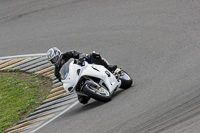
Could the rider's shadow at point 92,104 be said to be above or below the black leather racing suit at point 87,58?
below

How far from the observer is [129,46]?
13320mm

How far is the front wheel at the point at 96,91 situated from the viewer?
9.27 metres

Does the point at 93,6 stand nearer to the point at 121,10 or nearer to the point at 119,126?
the point at 121,10

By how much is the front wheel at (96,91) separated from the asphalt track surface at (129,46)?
0.58 feet

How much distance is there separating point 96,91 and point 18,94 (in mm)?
4175

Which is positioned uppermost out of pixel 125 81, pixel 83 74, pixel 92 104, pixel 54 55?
pixel 54 55

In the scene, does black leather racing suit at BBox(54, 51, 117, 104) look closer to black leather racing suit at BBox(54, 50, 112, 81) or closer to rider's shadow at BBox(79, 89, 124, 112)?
black leather racing suit at BBox(54, 50, 112, 81)

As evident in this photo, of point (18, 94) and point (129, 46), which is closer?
point (18, 94)

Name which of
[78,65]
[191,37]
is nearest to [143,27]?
[191,37]

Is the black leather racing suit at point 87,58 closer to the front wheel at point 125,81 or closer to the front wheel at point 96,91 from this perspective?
the front wheel at point 125,81

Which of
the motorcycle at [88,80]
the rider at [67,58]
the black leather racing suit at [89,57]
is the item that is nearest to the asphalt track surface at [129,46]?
the motorcycle at [88,80]

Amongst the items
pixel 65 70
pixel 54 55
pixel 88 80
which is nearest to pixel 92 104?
pixel 88 80

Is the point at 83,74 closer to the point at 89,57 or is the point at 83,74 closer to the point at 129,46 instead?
the point at 89,57

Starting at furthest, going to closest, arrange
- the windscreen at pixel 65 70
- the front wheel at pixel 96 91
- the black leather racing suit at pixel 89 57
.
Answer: the black leather racing suit at pixel 89 57, the windscreen at pixel 65 70, the front wheel at pixel 96 91
